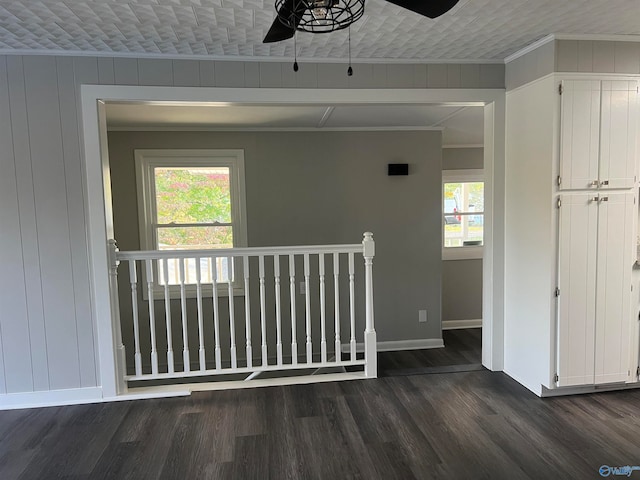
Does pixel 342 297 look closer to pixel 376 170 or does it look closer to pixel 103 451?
pixel 376 170

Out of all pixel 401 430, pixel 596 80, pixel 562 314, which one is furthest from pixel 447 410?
pixel 596 80

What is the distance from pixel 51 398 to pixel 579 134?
3.97m

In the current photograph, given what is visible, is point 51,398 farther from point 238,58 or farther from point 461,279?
point 461,279

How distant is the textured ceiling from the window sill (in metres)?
2.95

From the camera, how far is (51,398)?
2801mm

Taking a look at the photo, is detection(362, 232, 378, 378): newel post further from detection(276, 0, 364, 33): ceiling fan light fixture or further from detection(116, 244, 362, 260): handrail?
detection(276, 0, 364, 33): ceiling fan light fixture

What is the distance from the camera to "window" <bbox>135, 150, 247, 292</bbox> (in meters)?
4.48

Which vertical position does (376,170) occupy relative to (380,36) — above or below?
below

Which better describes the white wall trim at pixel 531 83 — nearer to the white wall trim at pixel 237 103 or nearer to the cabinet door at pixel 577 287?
the white wall trim at pixel 237 103

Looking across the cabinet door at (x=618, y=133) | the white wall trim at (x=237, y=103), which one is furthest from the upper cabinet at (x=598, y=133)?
the white wall trim at (x=237, y=103)

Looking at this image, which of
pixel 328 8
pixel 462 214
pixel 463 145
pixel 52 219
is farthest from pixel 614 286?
pixel 52 219

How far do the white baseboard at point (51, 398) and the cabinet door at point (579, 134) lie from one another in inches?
138

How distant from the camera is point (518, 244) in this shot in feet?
9.80

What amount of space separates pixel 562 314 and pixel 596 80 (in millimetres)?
1533
